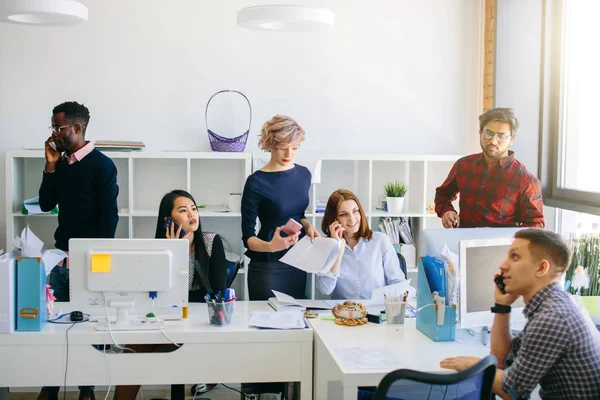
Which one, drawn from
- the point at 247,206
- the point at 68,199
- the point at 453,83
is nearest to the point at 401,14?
the point at 453,83

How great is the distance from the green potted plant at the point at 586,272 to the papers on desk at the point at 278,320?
3.95ft

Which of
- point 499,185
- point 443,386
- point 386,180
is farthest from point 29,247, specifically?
point 386,180

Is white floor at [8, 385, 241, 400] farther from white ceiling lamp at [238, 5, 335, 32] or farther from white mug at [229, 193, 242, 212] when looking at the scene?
white ceiling lamp at [238, 5, 335, 32]

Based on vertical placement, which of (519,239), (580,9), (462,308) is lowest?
(462,308)

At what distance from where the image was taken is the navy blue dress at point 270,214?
12.1 ft

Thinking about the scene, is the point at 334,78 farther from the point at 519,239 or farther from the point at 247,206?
the point at 519,239

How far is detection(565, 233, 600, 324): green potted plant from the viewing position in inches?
117

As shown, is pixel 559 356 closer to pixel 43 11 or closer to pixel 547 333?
pixel 547 333

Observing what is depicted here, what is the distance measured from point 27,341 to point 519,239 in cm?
200

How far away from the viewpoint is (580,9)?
4504mm

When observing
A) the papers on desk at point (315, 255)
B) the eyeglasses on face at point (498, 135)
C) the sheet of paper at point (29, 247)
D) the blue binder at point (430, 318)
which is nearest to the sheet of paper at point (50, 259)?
the sheet of paper at point (29, 247)

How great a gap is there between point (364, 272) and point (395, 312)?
0.57 m

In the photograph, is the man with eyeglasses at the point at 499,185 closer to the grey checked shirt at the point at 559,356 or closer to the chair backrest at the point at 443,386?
the grey checked shirt at the point at 559,356

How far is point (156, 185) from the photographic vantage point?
194 inches
